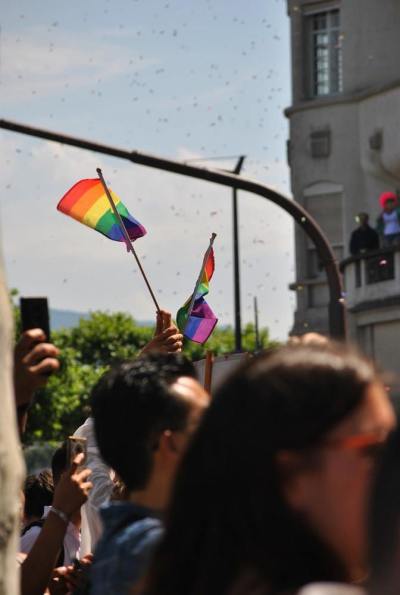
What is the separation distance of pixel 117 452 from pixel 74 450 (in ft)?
5.57

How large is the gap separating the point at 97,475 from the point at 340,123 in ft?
109

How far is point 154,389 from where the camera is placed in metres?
4.50

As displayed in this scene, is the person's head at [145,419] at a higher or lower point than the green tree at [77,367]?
higher

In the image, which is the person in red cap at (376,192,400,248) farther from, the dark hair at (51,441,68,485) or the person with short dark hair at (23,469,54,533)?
the dark hair at (51,441,68,485)

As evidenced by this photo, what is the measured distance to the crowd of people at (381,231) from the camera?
3144 cm

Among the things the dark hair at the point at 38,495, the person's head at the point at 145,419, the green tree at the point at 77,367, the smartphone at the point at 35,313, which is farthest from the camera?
the green tree at the point at 77,367

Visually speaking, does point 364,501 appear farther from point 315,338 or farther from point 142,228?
point 142,228

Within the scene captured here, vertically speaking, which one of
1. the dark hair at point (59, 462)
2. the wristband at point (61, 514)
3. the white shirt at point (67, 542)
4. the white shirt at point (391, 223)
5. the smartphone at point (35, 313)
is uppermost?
the white shirt at point (391, 223)

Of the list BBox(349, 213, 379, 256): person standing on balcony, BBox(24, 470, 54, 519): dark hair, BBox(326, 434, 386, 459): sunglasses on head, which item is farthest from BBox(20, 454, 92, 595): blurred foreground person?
BBox(349, 213, 379, 256): person standing on balcony

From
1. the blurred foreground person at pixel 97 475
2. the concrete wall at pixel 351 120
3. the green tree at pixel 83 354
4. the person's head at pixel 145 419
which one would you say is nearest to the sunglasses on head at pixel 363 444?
the person's head at pixel 145 419

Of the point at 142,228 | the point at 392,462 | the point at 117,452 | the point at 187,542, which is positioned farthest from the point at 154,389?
the point at 142,228

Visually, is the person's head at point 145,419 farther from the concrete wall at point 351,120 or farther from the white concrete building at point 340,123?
the concrete wall at point 351,120

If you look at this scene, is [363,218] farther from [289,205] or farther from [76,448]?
[76,448]

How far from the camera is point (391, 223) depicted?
32.2 m
